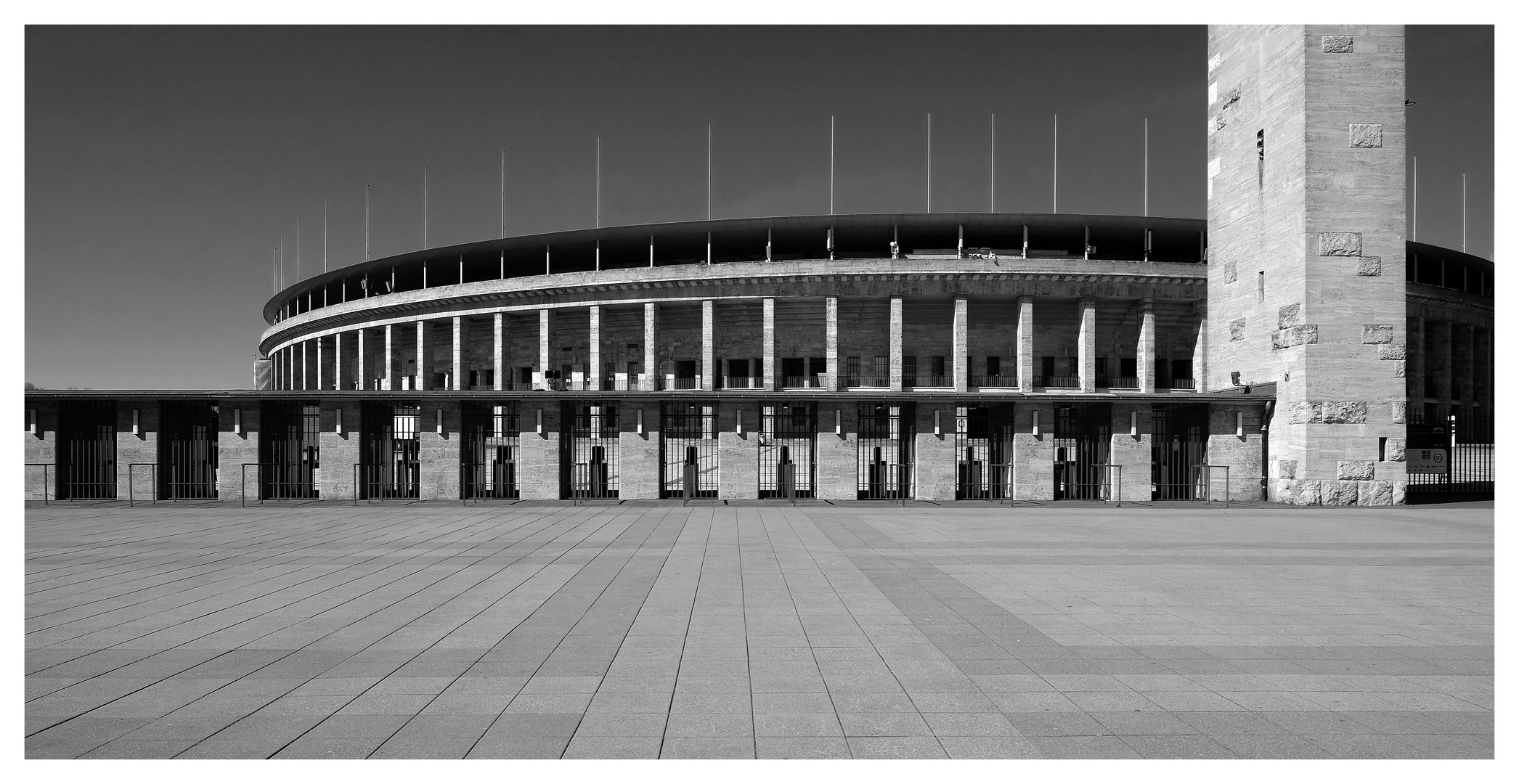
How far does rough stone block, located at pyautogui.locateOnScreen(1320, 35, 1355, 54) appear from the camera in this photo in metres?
23.6

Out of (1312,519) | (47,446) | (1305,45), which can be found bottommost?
(1312,519)

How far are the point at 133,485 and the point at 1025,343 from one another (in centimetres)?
3730

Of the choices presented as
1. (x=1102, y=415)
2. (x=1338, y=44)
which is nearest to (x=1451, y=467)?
(x=1102, y=415)

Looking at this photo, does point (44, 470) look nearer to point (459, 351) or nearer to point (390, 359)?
point (459, 351)

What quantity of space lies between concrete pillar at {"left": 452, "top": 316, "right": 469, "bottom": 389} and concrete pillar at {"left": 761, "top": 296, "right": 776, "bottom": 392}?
1917 centimetres

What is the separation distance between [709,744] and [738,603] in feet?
14.1

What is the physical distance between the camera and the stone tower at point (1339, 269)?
76.4 ft

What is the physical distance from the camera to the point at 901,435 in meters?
24.9

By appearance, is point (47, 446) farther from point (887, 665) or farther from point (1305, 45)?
point (1305, 45)

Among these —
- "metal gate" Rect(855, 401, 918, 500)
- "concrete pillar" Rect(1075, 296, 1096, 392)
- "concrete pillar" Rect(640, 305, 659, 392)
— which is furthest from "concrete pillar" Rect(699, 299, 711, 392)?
"concrete pillar" Rect(1075, 296, 1096, 392)

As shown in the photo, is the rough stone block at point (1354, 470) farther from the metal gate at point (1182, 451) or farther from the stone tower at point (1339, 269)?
the metal gate at point (1182, 451)

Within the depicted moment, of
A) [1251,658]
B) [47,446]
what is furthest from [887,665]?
[47,446]

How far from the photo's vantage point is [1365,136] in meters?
23.6

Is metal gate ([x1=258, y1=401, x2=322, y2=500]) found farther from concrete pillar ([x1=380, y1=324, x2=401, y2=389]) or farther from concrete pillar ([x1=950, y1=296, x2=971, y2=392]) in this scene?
concrete pillar ([x1=950, y1=296, x2=971, y2=392])
